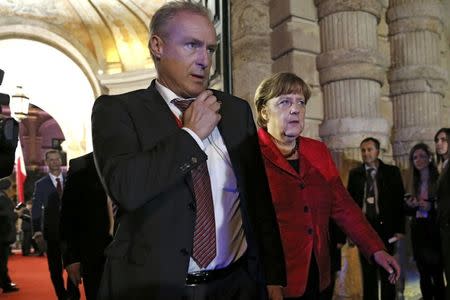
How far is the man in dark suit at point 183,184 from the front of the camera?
1.29m

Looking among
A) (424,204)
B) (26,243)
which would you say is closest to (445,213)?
(424,204)

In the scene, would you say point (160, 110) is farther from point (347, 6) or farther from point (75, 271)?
point (347, 6)

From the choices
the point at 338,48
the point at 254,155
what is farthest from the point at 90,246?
the point at 338,48

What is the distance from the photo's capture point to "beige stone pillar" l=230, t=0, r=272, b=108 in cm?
488

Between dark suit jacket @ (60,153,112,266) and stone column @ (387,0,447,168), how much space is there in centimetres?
309

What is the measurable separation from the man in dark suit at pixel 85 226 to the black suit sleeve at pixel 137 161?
2132 millimetres

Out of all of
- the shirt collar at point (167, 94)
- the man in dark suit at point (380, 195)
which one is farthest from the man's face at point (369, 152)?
the shirt collar at point (167, 94)

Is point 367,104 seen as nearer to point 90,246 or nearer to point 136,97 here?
point 90,246

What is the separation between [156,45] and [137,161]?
424mm

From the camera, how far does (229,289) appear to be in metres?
1.46

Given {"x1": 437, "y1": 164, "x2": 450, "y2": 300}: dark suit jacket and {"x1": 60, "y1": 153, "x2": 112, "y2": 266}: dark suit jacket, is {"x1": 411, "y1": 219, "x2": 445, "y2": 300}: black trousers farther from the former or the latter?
{"x1": 60, "y1": 153, "x2": 112, "y2": 266}: dark suit jacket

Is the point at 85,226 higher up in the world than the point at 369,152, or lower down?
lower down

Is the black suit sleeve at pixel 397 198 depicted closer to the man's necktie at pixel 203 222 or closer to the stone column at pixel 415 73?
the stone column at pixel 415 73

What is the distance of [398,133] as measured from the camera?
505 cm
